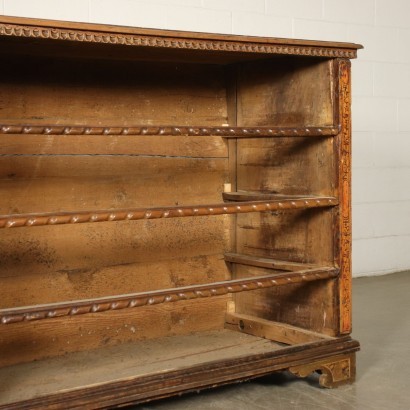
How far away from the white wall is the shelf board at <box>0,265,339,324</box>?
2.26 m

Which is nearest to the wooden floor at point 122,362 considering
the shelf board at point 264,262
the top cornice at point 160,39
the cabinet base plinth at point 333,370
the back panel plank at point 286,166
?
the cabinet base plinth at point 333,370

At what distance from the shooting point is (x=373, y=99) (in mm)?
5023

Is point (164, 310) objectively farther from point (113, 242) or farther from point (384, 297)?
point (384, 297)

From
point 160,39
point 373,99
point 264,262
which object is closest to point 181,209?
point 160,39

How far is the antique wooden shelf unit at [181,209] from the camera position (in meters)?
2.49

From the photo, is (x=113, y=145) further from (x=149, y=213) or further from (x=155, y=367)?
(x=155, y=367)

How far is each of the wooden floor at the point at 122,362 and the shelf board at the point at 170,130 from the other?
732 millimetres

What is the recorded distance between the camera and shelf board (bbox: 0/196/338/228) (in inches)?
80.4

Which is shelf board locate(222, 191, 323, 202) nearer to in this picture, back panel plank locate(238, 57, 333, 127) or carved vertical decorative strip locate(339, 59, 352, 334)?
carved vertical decorative strip locate(339, 59, 352, 334)

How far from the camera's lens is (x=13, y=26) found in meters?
1.99

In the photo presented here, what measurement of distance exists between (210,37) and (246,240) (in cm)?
103

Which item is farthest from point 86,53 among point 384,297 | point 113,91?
point 384,297

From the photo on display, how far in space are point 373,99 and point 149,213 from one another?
10.4ft

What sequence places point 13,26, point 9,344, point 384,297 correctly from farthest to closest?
point 384,297, point 9,344, point 13,26
